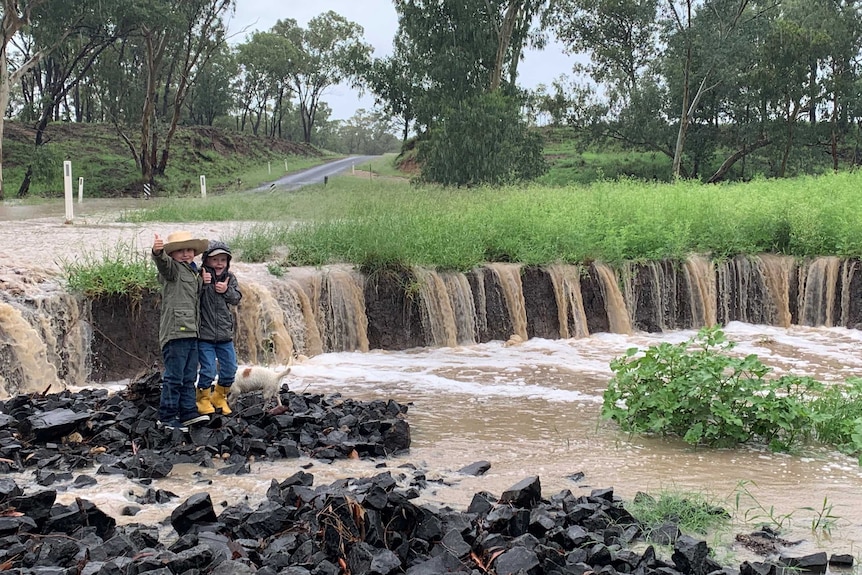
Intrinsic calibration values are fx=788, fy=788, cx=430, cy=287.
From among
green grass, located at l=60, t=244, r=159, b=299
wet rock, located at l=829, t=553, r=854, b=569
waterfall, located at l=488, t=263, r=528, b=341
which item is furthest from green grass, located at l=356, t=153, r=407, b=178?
wet rock, located at l=829, t=553, r=854, b=569

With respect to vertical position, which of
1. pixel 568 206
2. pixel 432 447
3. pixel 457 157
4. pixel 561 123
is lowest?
pixel 432 447

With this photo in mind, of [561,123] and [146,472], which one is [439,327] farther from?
[561,123]

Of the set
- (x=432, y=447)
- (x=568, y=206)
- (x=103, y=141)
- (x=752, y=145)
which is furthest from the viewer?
(x=103, y=141)

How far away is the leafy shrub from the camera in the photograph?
19.8 ft

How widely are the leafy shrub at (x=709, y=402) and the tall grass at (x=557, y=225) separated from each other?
18.3 ft

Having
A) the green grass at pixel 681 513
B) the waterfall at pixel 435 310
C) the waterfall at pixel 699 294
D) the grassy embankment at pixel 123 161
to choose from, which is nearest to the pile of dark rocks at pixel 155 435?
the green grass at pixel 681 513

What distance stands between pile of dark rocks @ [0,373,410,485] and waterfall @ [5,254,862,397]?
70.9 inches

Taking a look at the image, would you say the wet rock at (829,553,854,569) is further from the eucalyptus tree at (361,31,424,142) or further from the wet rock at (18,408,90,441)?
the eucalyptus tree at (361,31,424,142)

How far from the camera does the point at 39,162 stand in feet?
102

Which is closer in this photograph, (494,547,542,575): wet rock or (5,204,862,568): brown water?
(494,547,542,575): wet rock

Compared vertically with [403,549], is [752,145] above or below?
above

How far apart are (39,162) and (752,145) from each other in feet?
96.4

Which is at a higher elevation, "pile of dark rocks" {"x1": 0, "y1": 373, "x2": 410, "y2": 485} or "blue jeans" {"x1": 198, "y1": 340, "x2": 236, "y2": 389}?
"blue jeans" {"x1": 198, "y1": 340, "x2": 236, "y2": 389}

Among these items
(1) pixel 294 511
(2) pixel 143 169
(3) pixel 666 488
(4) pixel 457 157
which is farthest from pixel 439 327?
(2) pixel 143 169
